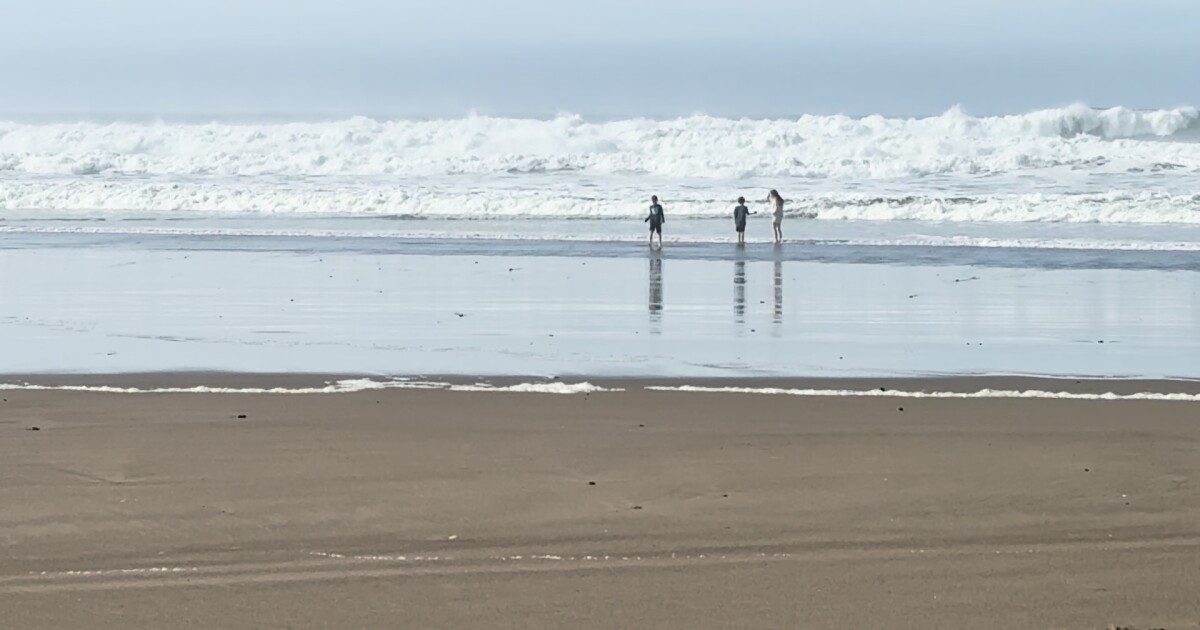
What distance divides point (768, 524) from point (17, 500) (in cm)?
278

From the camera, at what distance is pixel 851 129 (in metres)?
58.0

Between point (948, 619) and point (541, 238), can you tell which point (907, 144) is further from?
point (948, 619)

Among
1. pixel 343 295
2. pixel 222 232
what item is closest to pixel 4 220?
pixel 222 232

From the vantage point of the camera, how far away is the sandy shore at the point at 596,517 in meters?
4.09

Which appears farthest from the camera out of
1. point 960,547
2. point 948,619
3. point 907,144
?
point 907,144

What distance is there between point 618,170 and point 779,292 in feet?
104

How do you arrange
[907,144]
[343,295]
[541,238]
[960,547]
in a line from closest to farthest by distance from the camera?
1. [960,547]
2. [343,295]
3. [541,238]
4. [907,144]

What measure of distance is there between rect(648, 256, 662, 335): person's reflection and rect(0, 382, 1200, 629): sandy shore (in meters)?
4.97

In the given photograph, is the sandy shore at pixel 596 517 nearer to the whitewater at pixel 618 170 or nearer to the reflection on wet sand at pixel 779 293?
the reflection on wet sand at pixel 779 293

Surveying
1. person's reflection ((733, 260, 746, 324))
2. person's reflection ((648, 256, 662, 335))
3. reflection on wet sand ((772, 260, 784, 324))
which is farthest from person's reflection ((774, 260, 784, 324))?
person's reflection ((648, 256, 662, 335))

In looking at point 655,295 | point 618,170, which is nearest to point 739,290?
point 655,295

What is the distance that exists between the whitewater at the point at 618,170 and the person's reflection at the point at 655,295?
307 inches

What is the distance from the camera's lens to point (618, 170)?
47500 mm

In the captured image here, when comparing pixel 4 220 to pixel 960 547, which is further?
pixel 4 220
